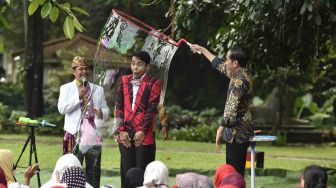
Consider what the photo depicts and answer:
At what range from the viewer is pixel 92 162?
8.09 metres

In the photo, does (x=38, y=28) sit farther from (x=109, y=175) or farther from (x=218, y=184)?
(x=218, y=184)

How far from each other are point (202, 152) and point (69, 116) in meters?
8.91

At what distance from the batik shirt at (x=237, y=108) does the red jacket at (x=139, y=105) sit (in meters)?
0.66

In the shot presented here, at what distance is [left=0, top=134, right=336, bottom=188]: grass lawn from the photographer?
10984 millimetres

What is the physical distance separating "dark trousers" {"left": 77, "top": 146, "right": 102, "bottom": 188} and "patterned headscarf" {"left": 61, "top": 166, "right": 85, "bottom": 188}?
194 cm

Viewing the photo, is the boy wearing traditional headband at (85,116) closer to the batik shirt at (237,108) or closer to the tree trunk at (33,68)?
the batik shirt at (237,108)

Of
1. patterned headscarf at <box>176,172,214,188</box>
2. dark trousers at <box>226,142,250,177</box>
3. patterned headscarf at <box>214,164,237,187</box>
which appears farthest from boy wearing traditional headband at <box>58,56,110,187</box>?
patterned headscarf at <box>176,172,214,188</box>

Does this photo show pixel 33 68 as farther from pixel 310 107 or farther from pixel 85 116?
pixel 85 116

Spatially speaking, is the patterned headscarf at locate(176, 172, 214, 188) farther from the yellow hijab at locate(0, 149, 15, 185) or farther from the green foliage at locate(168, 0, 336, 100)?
the green foliage at locate(168, 0, 336, 100)

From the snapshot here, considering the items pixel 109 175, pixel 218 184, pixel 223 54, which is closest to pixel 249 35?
pixel 223 54

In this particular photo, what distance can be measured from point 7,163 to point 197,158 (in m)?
8.53

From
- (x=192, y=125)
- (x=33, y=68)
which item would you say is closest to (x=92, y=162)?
(x=192, y=125)

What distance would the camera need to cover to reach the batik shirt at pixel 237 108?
7.38m

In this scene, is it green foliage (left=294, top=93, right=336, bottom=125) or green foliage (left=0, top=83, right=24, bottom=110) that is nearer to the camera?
green foliage (left=294, top=93, right=336, bottom=125)
